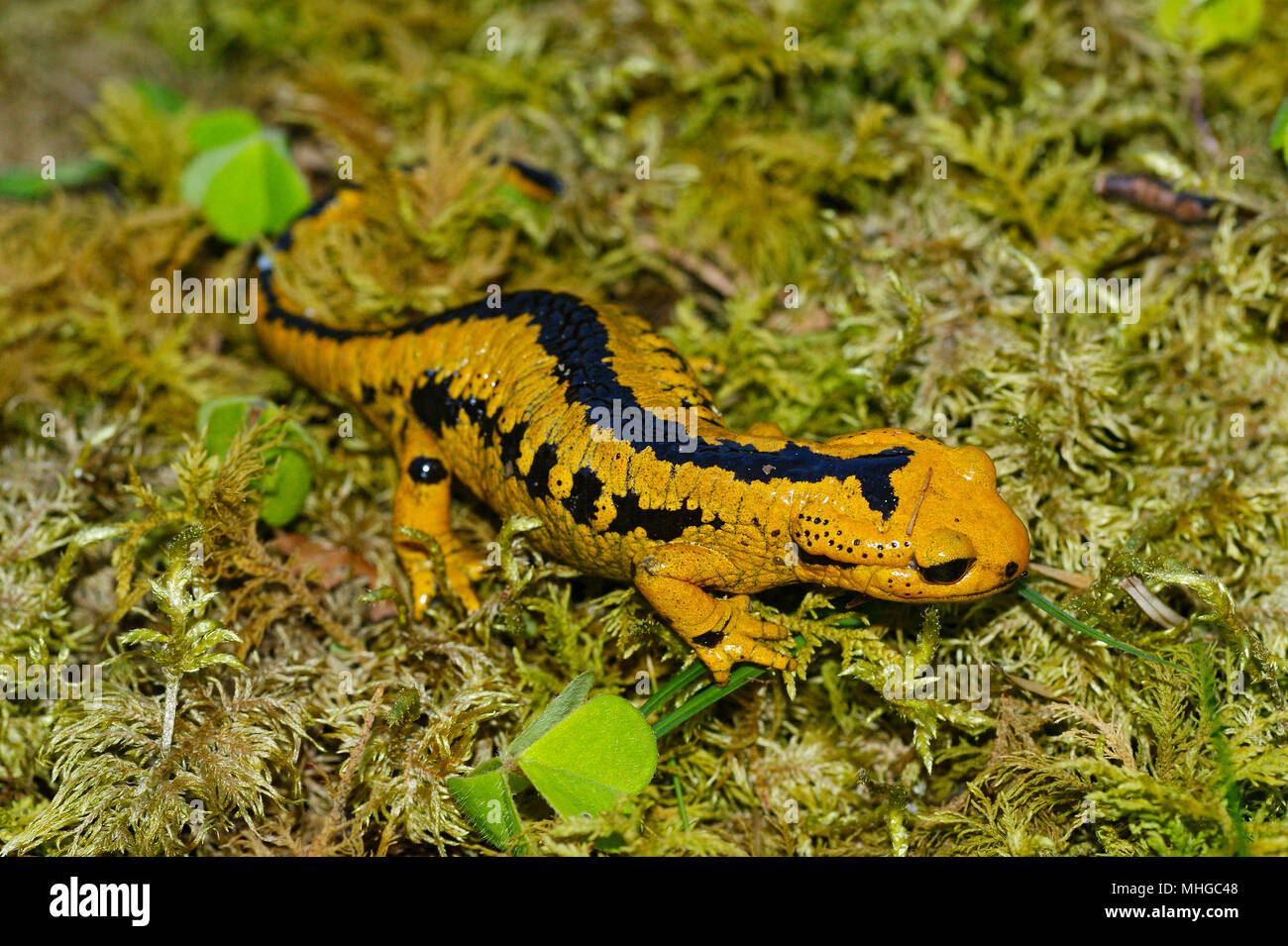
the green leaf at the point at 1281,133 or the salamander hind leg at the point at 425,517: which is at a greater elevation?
the green leaf at the point at 1281,133

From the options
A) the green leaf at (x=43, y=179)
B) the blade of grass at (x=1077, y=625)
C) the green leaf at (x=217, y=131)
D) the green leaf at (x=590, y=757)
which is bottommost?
the green leaf at (x=590, y=757)

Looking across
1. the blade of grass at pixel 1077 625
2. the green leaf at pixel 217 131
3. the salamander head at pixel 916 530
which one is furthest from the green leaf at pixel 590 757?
the green leaf at pixel 217 131

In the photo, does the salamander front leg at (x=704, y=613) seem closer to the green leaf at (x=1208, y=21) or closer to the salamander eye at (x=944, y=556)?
the salamander eye at (x=944, y=556)

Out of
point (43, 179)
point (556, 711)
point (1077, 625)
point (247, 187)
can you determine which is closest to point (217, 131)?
point (247, 187)

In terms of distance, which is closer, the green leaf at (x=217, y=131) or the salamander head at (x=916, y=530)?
the salamander head at (x=916, y=530)
